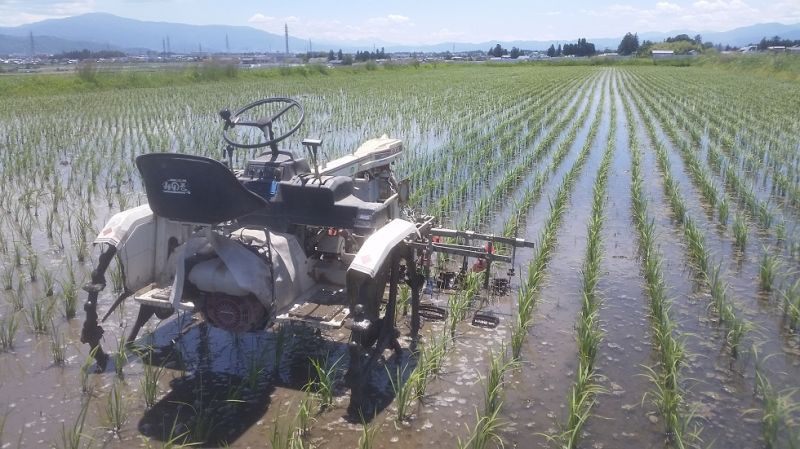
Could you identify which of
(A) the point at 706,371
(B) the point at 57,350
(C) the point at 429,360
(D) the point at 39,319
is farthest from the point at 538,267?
(D) the point at 39,319

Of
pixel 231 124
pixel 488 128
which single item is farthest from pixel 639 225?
pixel 488 128

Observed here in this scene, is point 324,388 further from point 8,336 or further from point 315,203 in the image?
point 8,336

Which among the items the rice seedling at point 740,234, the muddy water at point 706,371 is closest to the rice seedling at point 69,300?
the muddy water at point 706,371

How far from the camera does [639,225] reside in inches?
251

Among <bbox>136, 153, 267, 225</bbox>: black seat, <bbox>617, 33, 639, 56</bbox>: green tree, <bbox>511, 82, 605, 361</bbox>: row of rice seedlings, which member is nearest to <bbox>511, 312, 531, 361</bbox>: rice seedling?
<bbox>511, 82, 605, 361</bbox>: row of rice seedlings

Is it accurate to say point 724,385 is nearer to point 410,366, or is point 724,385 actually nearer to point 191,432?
point 410,366

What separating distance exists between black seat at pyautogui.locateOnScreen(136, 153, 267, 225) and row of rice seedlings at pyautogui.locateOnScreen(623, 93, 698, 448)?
2.21 meters

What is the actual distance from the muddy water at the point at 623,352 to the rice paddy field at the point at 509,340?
0.01 metres

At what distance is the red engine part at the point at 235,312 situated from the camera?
129 inches

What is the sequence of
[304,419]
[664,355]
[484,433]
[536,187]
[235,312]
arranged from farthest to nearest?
[536,187], [664,355], [235,312], [304,419], [484,433]

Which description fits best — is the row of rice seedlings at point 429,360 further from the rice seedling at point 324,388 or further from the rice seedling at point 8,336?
the rice seedling at point 8,336

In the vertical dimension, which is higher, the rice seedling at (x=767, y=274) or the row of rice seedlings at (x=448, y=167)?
the row of rice seedlings at (x=448, y=167)

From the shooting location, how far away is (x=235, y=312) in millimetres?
3293

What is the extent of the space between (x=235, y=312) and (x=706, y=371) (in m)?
2.70
